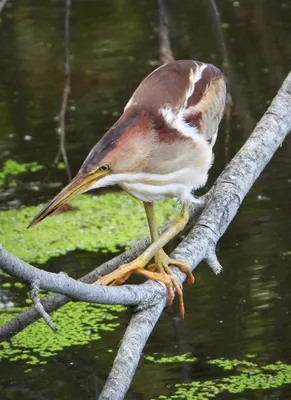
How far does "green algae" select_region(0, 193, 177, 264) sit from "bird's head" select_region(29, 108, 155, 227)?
1812 mm

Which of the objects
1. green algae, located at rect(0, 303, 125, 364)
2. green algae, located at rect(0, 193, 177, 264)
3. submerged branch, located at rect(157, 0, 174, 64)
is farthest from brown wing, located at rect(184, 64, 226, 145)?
green algae, located at rect(0, 193, 177, 264)

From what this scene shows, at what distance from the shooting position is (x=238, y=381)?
3051mm

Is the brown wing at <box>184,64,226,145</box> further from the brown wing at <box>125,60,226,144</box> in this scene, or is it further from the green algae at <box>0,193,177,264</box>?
the green algae at <box>0,193,177,264</box>

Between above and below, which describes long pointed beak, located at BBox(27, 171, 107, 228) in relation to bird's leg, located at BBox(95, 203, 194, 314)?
above

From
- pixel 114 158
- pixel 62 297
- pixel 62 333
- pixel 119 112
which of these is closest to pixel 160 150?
pixel 114 158

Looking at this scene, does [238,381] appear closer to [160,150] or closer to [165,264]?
[165,264]

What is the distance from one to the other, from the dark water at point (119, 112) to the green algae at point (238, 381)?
4cm

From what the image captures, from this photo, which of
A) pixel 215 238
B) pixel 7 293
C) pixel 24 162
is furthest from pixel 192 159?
pixel 24 162

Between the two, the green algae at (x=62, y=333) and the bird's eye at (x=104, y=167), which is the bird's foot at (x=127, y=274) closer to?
the bird's eye at (x=104, y=167)

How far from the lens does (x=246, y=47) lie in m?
6.23

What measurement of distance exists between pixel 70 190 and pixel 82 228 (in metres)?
2.21

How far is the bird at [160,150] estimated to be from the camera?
2182 millimetres

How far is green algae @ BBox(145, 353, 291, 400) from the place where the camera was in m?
3.01

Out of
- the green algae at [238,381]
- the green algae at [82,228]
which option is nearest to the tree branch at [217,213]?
the green algae at [238,381]
